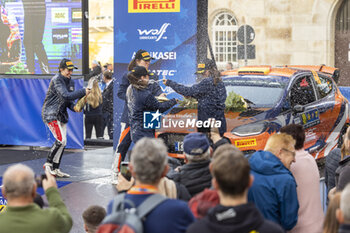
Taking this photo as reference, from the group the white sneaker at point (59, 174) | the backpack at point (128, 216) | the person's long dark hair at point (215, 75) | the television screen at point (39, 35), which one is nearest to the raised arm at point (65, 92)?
the white sneaker at point (59, 174)

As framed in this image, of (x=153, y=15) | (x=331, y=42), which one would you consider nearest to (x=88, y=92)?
(x=153, y=15)

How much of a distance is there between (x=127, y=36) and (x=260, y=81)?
2.52 metres

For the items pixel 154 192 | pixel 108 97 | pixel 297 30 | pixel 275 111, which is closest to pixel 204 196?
pixel 154 192

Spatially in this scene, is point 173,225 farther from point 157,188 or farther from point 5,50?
point 5,50

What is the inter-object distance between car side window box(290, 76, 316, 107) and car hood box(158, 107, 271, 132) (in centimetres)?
71

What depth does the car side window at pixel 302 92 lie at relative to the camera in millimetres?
10648

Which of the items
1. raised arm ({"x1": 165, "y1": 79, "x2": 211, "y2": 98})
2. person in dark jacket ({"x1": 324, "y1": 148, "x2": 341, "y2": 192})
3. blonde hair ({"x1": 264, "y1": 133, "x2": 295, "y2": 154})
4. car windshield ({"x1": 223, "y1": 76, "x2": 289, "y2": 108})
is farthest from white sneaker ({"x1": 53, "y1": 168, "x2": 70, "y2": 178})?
blonde hair ({"x1": 264, "y1": 133, "x2": 295, "y2": 154})

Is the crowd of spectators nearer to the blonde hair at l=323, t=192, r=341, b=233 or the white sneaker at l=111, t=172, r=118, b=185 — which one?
the blonde hair at l=323, t=192, r=341, b=233

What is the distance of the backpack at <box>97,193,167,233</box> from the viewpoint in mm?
3576

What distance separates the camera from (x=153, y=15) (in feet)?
38.6

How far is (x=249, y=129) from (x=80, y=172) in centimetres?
338

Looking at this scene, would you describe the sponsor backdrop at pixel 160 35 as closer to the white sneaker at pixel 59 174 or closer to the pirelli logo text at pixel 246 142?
the white sneaker at pixel 59 174

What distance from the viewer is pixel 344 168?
5266mm

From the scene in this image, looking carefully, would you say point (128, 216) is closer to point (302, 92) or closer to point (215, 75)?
point (215, 75)
